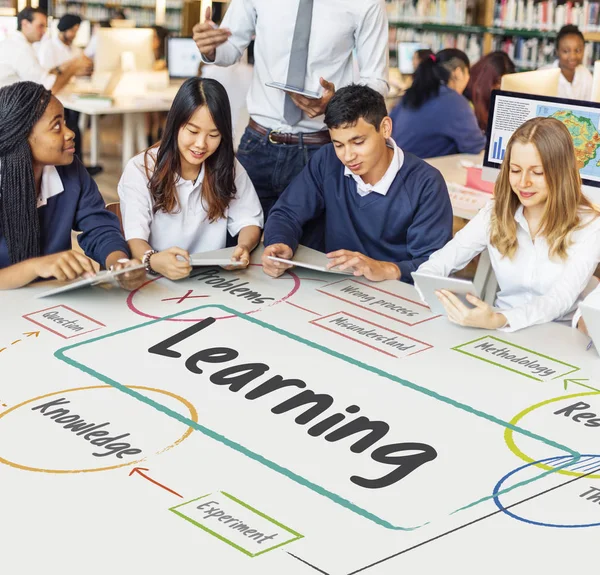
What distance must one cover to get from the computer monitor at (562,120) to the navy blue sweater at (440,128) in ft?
3.31

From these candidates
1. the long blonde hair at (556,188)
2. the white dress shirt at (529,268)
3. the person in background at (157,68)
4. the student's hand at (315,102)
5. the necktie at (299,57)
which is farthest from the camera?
the person in background at (157,68)

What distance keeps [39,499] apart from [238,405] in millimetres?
421

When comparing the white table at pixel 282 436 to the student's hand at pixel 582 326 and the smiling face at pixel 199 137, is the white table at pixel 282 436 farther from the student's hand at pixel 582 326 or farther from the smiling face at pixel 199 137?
the smiling face at pixel 199 137

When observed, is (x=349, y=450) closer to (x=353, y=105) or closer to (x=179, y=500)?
(x=179, y=500)

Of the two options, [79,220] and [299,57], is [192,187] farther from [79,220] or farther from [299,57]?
[299,57]

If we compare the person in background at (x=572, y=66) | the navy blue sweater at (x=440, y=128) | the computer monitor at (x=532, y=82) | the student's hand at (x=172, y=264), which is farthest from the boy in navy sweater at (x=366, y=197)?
the person in background at (x=572, y=66)

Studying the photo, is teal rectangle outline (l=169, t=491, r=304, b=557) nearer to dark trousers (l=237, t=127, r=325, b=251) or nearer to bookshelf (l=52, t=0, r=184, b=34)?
dark trousers (l=237, t=127, r=325, b=251)

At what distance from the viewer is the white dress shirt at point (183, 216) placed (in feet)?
8.43

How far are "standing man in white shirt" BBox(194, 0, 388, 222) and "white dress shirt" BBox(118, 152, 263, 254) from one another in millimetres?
406

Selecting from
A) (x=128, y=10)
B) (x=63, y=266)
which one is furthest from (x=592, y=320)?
(x=128, y=10)

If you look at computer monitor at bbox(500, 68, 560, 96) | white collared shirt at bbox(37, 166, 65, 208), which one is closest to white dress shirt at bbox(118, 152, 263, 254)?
white collared shirt at bbox(37, 166, 65, 208)

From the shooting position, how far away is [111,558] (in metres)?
1.20

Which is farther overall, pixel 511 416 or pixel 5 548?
pixel 511 416

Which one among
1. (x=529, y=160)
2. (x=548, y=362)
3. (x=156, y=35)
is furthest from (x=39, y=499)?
(x=156, y=35)
